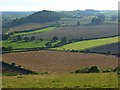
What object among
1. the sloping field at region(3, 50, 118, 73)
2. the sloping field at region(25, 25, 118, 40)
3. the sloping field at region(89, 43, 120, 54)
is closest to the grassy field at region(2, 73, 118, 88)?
the sloping field at region(3, 50, 118, 73)

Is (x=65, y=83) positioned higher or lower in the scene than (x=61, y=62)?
higher

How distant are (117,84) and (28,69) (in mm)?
30914

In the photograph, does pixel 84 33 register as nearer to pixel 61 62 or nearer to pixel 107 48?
pixel 107 48

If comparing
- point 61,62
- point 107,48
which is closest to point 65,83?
point 61,62

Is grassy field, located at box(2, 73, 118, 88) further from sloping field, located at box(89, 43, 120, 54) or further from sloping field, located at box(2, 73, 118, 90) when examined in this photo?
sloping field, located at box(89, 43, 120, 54)

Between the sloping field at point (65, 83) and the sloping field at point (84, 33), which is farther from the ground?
the sloping field at point (65, 83)

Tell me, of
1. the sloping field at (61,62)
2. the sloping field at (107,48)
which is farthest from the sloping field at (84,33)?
the sloping field at (61,62)

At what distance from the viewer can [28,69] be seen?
49.1m

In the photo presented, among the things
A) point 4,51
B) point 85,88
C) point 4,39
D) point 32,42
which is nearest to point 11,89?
point 85,88

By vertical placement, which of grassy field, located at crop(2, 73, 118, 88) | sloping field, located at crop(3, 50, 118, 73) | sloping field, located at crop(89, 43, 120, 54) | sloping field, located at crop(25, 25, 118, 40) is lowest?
sloping field, located at crop(3, 50, 118, 73)

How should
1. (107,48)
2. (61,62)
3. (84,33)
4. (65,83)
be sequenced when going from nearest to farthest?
(65,83), (61,62), (107,48), (84,33)

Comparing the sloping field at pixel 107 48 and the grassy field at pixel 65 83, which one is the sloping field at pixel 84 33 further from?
the grassy field at pixel 65 83

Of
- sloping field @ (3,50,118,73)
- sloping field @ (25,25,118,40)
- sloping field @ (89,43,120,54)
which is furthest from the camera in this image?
sloping field @ (25,25,118,40)

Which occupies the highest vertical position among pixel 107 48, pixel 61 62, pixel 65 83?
pixel 65 83
